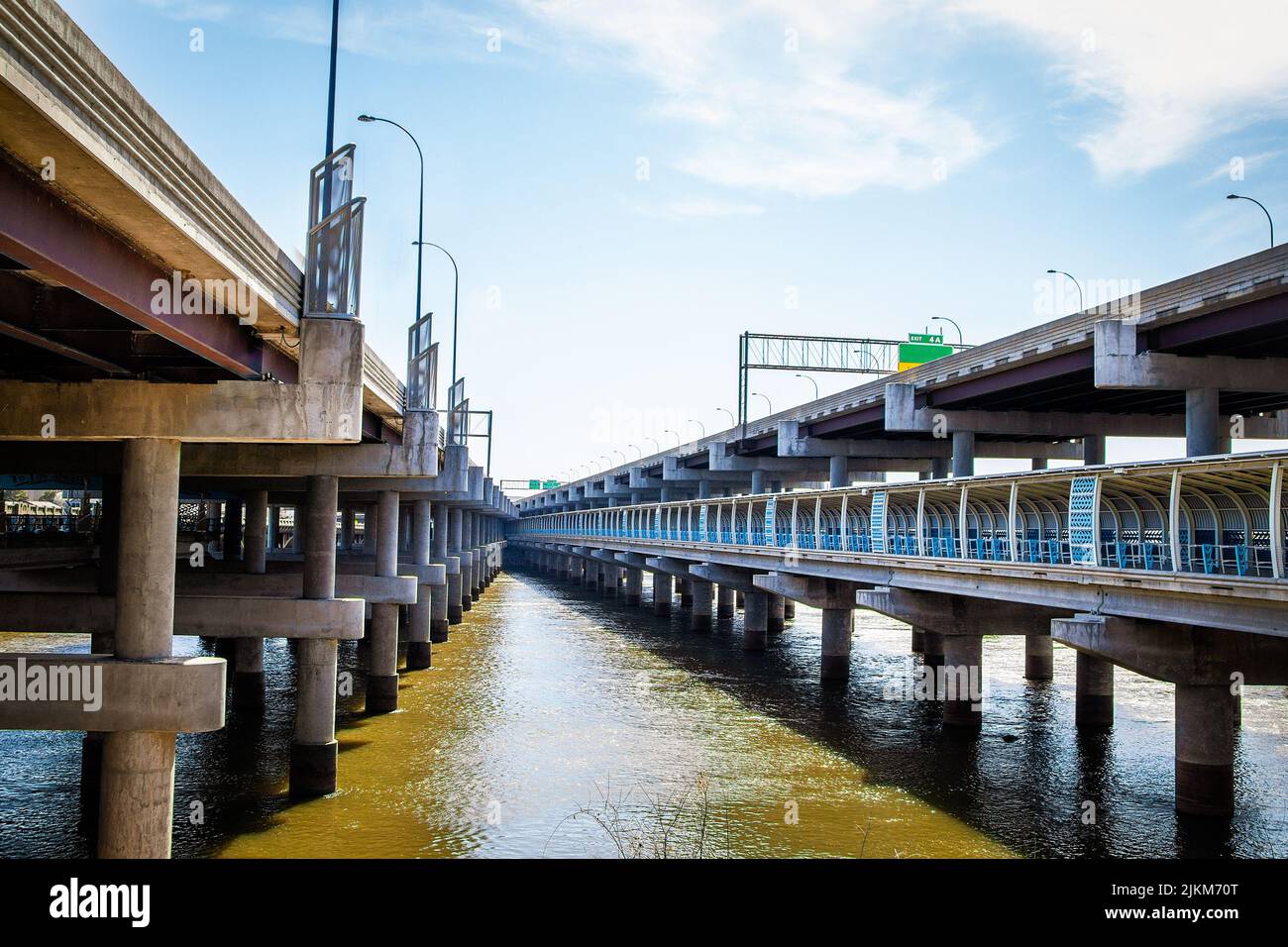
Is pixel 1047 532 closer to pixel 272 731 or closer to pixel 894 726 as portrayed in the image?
pixel 894 726

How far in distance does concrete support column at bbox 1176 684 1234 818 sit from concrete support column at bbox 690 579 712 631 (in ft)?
129

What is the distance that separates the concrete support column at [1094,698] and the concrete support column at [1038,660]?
825 centimetres

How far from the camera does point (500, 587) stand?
100 metres

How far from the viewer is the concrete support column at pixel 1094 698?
94.5ft

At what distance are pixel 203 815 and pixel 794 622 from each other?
4709 centimetres

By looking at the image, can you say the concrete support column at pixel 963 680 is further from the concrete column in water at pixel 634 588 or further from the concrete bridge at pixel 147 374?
the concrete column in water at pixel 634 588

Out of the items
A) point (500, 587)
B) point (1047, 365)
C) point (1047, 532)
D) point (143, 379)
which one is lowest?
point (500, 587)

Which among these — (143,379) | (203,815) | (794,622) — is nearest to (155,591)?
(143,379)

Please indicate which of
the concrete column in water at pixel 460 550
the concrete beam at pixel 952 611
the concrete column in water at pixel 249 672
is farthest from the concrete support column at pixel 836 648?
the concrete column in water at pixel 460 550

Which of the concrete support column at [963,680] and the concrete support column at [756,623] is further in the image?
the concrete support column at [756,623]

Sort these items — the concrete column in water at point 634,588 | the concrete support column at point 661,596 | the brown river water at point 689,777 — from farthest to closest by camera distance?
the concrete column in water at point 634,588 → the concrete support column at point 661,596 → the brown river water at point 689,777

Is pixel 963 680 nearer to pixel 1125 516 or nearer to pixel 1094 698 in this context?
pixel 1094 698

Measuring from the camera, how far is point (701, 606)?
193ft

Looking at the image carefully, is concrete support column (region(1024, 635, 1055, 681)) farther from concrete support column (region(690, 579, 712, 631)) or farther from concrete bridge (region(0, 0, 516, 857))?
concrete bridge (region(0, 0, 516, 857))
